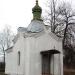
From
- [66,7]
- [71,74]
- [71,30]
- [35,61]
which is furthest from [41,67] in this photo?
[66,7]

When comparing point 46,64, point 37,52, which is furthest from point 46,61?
point 37,52

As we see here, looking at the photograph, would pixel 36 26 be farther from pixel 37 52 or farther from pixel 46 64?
A: pixel 46 64

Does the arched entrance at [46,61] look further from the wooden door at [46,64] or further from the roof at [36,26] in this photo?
the roof at [36,26]

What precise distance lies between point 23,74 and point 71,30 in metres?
10.8

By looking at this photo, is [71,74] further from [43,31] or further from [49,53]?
[43,31]

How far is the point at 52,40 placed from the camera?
66.4ft

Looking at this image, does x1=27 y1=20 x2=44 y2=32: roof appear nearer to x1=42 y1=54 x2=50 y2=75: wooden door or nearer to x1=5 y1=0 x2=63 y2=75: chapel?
x1=5 y1=0 x2=63 y2=75: chapel

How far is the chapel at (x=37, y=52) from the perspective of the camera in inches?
744

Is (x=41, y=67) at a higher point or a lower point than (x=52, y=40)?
lower

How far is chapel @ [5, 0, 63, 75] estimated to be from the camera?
62.0 feet

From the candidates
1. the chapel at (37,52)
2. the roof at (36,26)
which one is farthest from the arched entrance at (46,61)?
the roof at (36,26)

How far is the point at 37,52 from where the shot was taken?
19172mm

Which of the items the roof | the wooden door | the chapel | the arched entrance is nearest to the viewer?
the chapel

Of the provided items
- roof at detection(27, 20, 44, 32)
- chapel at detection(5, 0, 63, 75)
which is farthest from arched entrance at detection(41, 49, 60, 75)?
roof at detection(27, 20, 44, 32)
